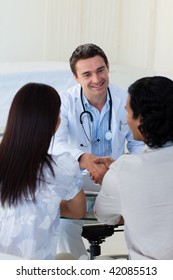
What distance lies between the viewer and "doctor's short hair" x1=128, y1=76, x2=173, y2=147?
1536mm

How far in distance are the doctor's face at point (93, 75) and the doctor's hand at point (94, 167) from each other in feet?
1.31

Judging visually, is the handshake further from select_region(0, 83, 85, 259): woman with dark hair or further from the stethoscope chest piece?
select_region(0, 83, 85, 259): woman with dark hair

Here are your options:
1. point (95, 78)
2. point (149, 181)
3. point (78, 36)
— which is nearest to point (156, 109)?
point (149, 181)

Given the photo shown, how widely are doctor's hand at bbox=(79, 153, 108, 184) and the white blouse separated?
0.44 metres

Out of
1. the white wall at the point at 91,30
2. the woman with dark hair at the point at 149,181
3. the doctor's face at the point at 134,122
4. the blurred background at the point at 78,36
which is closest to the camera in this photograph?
the woman with dark hair at the point at 149,181

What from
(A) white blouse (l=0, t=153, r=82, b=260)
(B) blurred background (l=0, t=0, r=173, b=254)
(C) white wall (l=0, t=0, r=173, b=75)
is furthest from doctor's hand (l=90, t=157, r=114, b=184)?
(C) white wall (l=0, t=0, r=173, b=75)

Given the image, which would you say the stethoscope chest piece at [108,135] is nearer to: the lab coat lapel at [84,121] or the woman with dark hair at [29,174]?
the lab coat lapel at [84,121]

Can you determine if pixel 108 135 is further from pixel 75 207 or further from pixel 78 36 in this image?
pixel 78 36

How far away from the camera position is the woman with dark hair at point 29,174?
60.2 inches

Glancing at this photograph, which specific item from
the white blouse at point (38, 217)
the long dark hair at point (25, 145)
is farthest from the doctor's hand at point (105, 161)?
the long dark hair at point (25, 145)

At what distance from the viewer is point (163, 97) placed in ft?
5.05

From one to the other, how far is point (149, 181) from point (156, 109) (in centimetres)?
22
